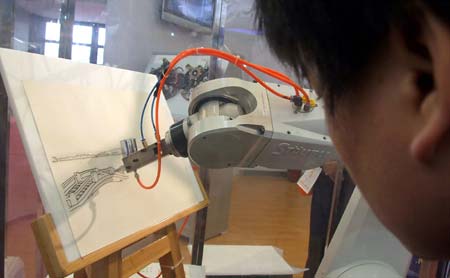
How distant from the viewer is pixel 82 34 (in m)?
1.49

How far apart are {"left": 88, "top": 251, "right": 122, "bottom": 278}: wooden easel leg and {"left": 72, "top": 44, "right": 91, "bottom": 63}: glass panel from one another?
32.7 inches

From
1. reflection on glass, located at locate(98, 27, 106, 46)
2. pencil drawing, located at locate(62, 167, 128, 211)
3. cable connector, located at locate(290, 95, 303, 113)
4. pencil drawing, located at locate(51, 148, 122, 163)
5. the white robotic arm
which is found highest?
reflection on glass, located at locate(98, 27, 106, 46)

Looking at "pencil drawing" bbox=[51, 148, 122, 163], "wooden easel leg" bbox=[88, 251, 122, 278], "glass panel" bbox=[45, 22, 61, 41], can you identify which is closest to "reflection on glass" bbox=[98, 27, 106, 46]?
"glass panel" bbox=[45, 22, 61, 41]

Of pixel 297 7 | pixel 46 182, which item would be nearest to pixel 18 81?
pixel 46 182

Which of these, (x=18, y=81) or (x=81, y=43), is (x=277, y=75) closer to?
(x=18, y=81)

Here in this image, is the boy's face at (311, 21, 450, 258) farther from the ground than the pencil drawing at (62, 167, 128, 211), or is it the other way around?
the boy's face at (311, 21, 450, 258)

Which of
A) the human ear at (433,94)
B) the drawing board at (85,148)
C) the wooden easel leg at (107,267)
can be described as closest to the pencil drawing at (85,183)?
the drawing board at (85,148)

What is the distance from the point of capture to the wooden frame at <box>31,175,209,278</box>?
0.72m

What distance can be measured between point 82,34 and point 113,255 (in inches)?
39.3

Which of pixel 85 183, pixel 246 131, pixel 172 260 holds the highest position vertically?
pixel 246 131

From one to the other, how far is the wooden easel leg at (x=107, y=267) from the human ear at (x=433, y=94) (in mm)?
748

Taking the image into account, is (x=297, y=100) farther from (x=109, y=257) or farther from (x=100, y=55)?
(x=100, y=55)

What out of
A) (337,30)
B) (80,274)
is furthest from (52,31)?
(337,30)

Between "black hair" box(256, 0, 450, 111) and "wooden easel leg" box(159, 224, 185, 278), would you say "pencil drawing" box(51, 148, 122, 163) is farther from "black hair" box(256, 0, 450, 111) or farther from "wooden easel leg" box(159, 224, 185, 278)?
"black hair" box(256, 0, 450, 111)
